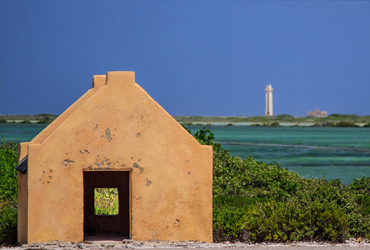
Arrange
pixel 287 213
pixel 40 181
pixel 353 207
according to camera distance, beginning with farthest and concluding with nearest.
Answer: pixel 353 207 < pixel 287 213 < pixel 40 181

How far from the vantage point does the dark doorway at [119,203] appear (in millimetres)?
10938

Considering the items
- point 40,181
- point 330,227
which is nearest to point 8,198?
point 40,181

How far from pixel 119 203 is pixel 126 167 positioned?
2764 mm

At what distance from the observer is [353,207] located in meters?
11.6

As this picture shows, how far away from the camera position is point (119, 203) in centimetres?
1123

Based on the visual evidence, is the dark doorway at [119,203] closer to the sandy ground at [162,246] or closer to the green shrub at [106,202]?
the sandy ground at [162,246]

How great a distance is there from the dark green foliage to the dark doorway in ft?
5.48

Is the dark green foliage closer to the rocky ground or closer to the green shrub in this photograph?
the rocky ground

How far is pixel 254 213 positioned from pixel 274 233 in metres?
0.91

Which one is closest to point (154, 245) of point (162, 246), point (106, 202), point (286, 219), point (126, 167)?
point (162, 246)

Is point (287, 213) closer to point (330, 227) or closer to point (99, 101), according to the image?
point (330, 227)

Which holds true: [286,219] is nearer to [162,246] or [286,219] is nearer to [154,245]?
[162,246]

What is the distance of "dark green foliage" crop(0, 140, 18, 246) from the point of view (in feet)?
34.4

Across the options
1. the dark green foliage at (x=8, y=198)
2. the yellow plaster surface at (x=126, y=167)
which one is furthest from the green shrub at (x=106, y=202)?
the yellow plaster surface at (x=126, y=167)
